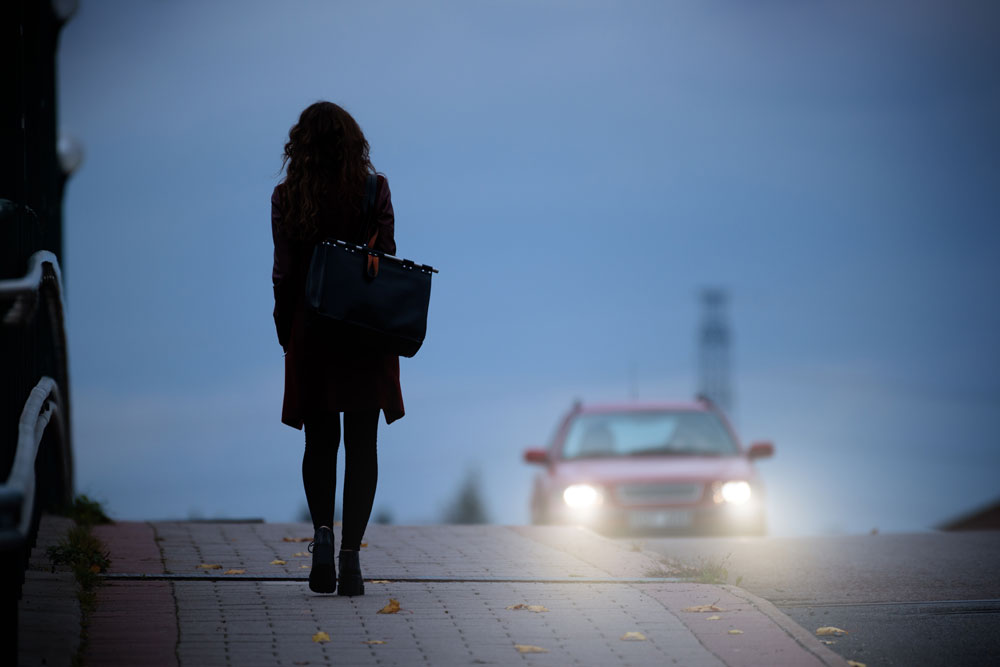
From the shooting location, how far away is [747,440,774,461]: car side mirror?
1330cm

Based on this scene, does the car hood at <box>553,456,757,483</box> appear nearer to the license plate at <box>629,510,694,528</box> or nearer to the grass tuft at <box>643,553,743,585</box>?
the license plate at <box>629,510,694,528</box>

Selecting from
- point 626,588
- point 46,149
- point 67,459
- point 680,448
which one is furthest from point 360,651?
point 680,448

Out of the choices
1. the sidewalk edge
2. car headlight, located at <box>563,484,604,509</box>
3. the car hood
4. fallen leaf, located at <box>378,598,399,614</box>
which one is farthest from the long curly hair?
the car hood

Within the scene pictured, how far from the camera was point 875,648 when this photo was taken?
19.8 feet

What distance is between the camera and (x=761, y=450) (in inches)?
524

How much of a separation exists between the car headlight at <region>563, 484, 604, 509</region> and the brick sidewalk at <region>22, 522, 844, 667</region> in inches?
150

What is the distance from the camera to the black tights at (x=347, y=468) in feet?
21.3

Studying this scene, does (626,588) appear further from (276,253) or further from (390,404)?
(276,253)

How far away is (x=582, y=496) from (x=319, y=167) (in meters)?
6.78

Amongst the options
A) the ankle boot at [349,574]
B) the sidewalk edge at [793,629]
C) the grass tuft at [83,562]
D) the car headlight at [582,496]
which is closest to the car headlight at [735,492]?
the car headlight at [582,496]

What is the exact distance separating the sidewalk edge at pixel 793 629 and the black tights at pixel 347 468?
1.84 metres

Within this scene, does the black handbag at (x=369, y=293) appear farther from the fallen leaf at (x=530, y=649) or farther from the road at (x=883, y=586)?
the road at (x=883, y=586)

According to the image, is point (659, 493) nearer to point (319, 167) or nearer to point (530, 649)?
point (319, 167)

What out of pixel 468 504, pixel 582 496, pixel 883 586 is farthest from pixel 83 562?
pixel 468 504
